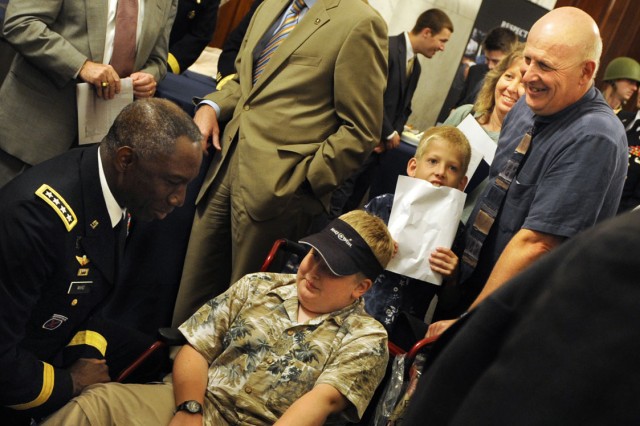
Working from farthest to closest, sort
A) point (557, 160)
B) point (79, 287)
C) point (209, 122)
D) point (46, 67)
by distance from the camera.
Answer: point (209, 122) → point (46, 67) → point (557, 160) → point (79, 287)

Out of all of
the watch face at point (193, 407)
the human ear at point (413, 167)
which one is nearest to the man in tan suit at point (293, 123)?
the human ear at point (413, 167)

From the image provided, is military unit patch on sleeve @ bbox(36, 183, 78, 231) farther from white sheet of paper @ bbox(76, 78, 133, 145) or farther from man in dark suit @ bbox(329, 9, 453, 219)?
man in dark suit @ bbox(329, 9, 453, 219)

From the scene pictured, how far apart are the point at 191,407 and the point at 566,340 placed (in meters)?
1.67

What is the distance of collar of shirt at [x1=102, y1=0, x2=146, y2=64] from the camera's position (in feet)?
9.89

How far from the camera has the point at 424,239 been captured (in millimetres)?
2830

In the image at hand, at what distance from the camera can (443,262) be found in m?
2.80

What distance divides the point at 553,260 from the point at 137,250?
Answer: 275cm

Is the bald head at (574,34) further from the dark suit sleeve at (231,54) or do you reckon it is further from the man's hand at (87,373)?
the dark suit sleeve at (231,54)

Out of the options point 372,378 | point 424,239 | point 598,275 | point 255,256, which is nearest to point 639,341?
point 598,275

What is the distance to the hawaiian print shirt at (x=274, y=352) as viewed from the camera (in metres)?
2.32

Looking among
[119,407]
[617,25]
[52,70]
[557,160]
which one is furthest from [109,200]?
[617,25]

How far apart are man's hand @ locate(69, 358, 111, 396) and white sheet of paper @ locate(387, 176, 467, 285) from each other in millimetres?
1077

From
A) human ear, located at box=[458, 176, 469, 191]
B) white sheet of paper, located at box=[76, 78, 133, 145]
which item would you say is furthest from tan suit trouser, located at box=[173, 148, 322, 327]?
human ear, located at box=[458, 176, 469, 191]

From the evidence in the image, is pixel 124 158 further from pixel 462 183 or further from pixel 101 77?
pixel 462 183
